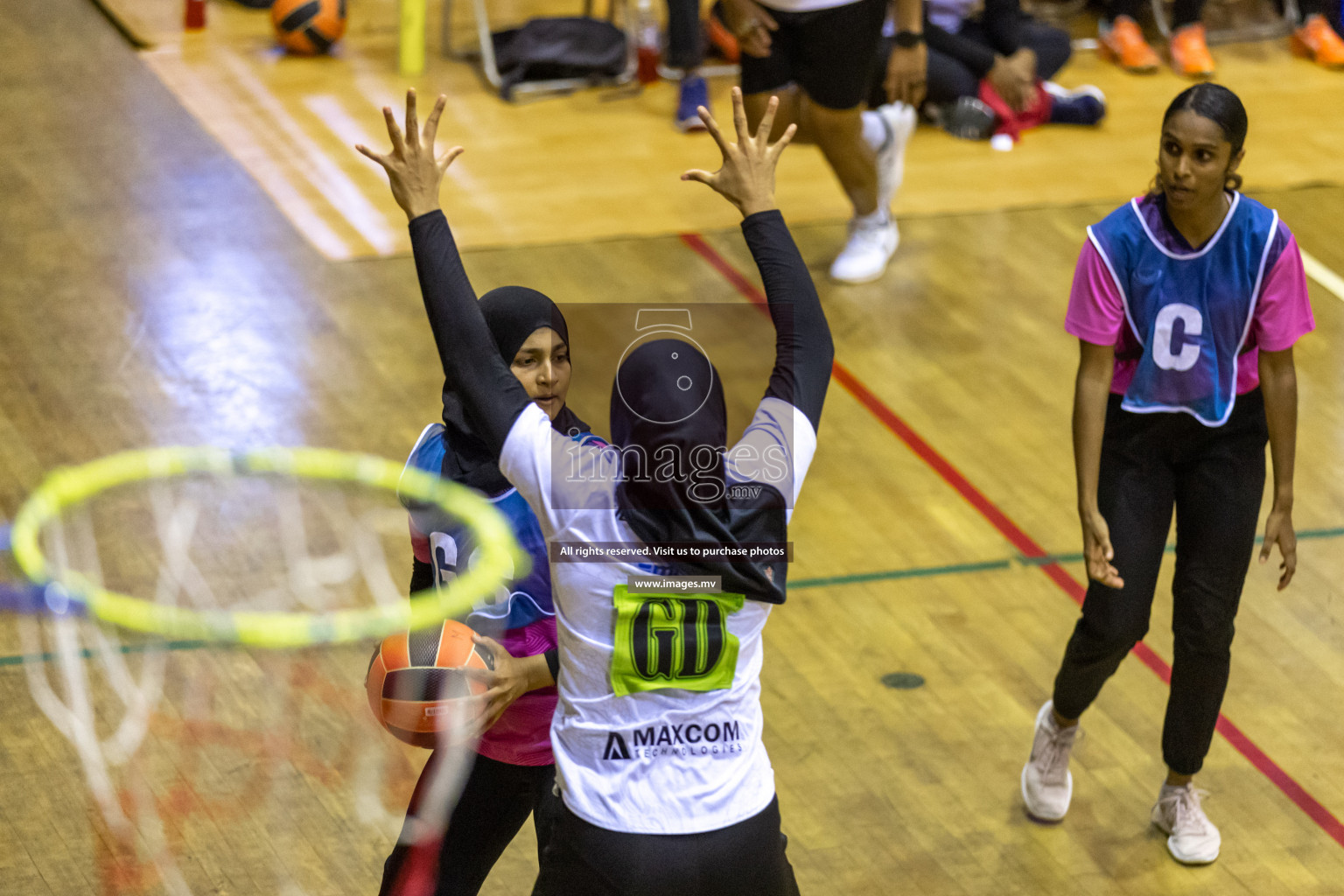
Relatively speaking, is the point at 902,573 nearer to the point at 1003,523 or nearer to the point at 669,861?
the point at 1003,523

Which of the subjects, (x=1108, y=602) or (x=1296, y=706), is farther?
(x=1296, y=706)

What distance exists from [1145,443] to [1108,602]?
37 centimetres

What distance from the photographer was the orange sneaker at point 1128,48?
8781 millimetres

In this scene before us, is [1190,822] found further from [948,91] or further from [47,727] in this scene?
[948,91]

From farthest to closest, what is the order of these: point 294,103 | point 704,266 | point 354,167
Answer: point 294,103 → point 354,167 → point 704,266

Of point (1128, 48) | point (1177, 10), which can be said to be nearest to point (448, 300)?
point (1128, 48)

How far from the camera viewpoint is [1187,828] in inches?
149

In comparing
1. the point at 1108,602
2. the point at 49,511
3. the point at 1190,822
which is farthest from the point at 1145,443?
the point at 49,511

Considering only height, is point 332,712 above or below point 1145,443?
below

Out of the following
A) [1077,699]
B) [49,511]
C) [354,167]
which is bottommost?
[354,167]

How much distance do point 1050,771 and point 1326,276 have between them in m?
3.67

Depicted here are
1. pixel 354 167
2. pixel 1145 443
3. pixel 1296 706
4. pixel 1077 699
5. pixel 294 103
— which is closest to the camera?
pixel 1145 443

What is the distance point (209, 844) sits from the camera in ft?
11.9

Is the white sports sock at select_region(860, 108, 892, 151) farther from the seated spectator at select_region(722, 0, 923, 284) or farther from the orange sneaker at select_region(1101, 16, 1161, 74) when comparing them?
the orange sneaker at select_region(1101, 16, 1161, 74)
